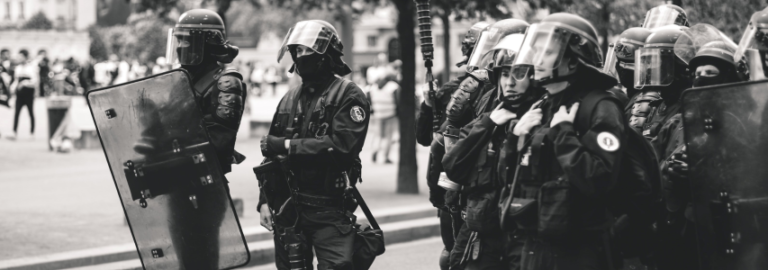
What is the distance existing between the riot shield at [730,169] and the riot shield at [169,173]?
235 cm

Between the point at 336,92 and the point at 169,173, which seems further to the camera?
the point at 336,92

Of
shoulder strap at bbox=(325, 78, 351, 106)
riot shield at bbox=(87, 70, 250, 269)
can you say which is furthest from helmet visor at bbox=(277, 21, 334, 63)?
riot shield at bbox=(87, 70, 250, 269)

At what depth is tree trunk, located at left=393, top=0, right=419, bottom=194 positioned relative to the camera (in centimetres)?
1138

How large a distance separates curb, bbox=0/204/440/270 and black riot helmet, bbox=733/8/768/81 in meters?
4.41

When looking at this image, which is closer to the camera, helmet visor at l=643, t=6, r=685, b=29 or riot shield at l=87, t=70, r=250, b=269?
riot shield at l=87, t=70, r=250, b=269

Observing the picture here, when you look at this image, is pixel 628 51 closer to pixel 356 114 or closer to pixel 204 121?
pixel 356 114

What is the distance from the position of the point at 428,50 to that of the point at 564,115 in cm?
300

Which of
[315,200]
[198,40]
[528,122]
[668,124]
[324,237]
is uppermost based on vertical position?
[198,40]

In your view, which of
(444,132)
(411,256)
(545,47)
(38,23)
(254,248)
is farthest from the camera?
(38,23)

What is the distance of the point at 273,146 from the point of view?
18.1 ft

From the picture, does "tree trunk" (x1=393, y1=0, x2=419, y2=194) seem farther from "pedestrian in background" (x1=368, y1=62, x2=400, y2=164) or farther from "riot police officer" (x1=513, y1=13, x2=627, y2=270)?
"riot police officer" (x1=513, y1=13, x2=627, y2=270)

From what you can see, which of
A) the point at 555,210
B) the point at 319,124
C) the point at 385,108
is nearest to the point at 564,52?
the point at 555,210

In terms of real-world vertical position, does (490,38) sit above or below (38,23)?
below

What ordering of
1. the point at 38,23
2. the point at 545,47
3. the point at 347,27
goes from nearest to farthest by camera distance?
the point at 545,47, the point at 347,27, the point at 38,23
